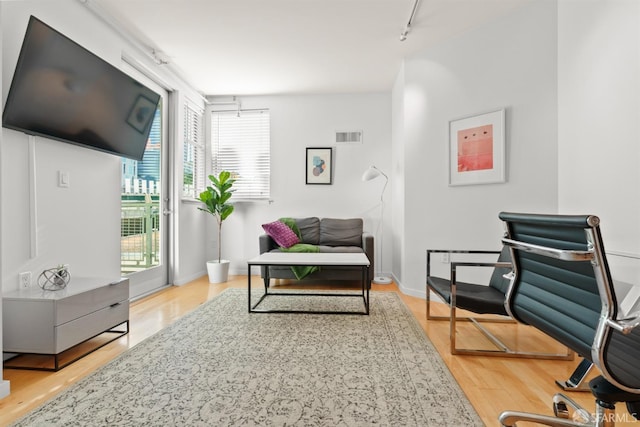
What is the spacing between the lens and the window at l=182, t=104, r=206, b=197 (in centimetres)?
454

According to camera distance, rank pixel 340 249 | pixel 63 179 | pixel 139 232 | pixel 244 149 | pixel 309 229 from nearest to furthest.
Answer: pixel 63 179 → pixel 139 232 → pixel 340 249 → pixel 309 229 → pixel 244 149

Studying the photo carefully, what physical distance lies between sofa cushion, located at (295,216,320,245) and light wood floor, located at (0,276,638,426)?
1.99 meters

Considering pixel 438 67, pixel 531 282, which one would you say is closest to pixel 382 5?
pixel 438 67

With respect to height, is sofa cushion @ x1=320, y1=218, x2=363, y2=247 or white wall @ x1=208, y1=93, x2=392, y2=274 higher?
white wall @ x1=208, y1=93, x2=392, y2=274

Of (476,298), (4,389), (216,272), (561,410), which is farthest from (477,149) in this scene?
(4,389)

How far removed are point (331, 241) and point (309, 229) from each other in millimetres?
376

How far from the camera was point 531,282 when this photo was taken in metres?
1.47

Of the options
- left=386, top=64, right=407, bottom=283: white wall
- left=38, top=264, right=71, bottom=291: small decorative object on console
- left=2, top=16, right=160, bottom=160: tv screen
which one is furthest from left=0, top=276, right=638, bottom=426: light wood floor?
left=2, top=16, right=160, bottom=160: tv screen

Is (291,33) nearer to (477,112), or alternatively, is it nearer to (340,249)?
(477,112)

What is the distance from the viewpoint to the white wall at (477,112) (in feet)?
9.56

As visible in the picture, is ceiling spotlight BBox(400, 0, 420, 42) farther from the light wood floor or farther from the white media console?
the white media console

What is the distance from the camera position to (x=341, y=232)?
15.1 feet

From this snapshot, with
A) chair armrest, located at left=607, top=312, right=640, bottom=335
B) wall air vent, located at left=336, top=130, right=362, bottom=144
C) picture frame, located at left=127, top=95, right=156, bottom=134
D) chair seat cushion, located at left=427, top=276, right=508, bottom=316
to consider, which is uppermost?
wall air vent, located at left=336, top=130, right=362, bottom=144

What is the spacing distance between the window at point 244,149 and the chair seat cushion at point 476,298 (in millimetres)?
3239
